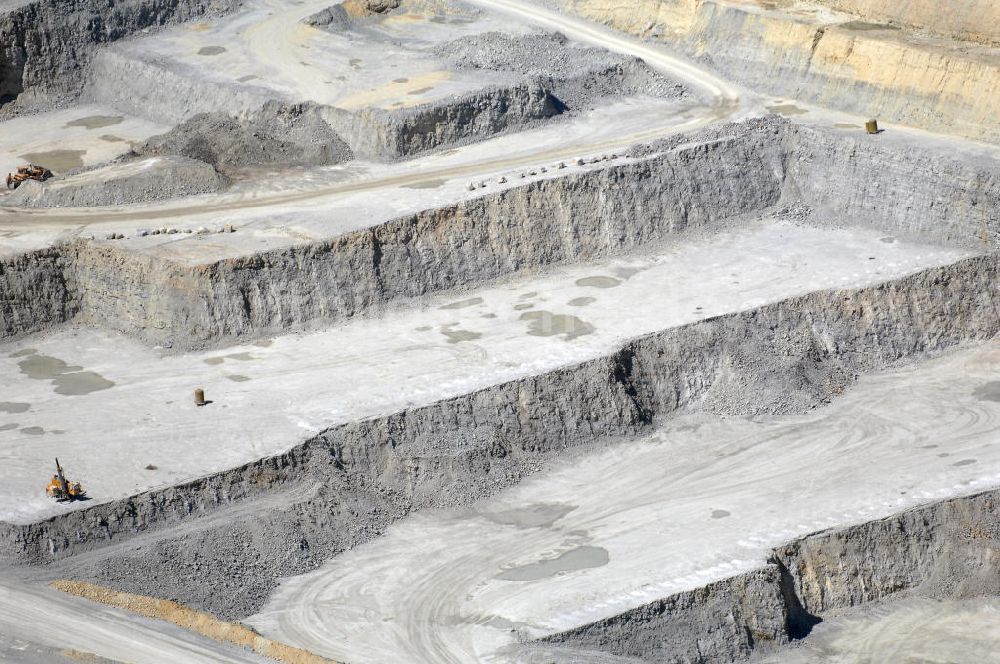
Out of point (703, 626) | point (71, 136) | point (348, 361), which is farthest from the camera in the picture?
point (71, 136)

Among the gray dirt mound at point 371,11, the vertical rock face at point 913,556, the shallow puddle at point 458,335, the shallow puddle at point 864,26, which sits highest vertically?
the shallow puddle at point 864,26

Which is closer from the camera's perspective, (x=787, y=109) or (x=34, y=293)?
(x=34, y=293)

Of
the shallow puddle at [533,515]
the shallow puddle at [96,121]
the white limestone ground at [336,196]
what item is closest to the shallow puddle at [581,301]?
the white limestone ground at [336,196]

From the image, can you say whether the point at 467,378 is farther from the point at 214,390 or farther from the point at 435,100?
the point at 435,100

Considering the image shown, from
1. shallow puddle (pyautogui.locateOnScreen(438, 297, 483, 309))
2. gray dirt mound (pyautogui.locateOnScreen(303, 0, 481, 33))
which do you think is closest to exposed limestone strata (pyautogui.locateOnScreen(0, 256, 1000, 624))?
shallow puddle (pyautogui.locateOnScreen(438, 297, 483, 309))

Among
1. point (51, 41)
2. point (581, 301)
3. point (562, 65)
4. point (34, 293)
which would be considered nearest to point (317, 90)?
point (562, 65)

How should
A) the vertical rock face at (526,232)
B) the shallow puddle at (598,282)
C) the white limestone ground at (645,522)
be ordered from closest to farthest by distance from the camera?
the white limestone ground at (645,522), the vertical rock face at (526,232), the shallow puddle at (598,282)

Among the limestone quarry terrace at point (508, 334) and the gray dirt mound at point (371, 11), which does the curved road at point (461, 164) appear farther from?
the gray dirt mound at point (371, 11)

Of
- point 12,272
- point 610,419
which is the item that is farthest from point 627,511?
point 12,272

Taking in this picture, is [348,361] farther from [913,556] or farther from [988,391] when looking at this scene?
[988,391]
